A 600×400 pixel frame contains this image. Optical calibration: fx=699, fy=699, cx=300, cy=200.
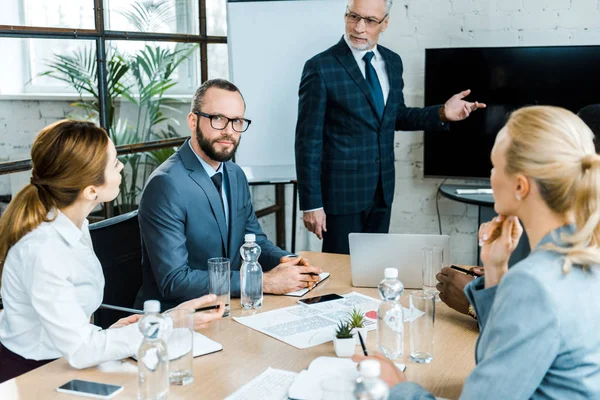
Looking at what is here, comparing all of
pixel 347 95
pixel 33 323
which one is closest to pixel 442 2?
pixel 347 95

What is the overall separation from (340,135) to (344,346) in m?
1.69

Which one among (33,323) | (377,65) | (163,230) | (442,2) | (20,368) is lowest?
(20,368)

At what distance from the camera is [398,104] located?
323 centimetres

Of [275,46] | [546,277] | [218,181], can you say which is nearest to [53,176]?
[218,181]

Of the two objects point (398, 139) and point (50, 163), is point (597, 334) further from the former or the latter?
point (398, 139)

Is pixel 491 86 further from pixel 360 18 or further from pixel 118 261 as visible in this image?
pixel 118 261

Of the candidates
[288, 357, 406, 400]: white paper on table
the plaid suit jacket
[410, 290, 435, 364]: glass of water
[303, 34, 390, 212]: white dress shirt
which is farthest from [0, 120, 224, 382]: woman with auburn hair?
[303, 34, 390, 212]: white dress shirt

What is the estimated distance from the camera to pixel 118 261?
7.23 ft

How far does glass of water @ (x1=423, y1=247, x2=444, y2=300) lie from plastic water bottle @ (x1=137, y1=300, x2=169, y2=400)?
0.87 metres

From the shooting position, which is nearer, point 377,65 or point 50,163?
point 50,163

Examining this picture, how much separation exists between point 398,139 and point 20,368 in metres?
2.79

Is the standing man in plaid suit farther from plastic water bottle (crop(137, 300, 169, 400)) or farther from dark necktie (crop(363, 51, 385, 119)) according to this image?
plastic water bottle (crop(137, 300, 169, 400))

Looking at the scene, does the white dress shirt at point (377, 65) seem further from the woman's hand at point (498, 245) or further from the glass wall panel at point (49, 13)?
the woman's hand at point (498, 245)

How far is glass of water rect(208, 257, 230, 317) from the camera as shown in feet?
5.52
